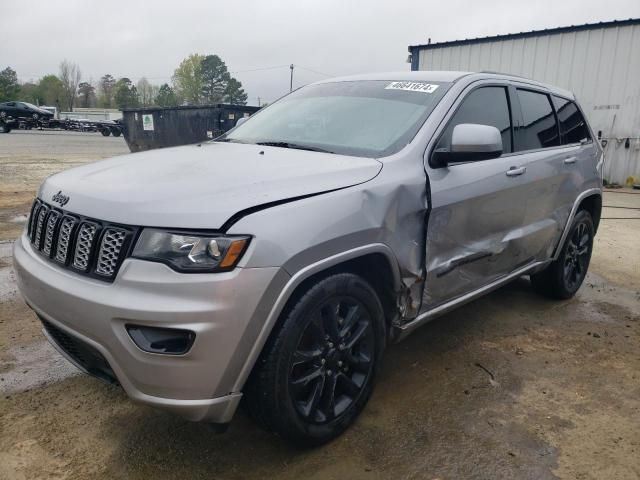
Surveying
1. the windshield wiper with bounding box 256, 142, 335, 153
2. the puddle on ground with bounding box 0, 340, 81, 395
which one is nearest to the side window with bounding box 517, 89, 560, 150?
the windshield wiper with bounding box 256, 142, 335, 153

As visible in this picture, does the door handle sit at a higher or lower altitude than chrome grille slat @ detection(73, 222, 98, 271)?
higher

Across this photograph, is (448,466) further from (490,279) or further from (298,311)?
(490,279)

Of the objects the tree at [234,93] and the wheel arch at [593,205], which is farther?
the tree at [234,93]

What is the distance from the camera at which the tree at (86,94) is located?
104688 millimetres

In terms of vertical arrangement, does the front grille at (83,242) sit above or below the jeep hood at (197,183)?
below

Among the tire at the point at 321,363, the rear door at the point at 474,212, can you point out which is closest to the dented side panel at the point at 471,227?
the rear door at the point at 474,212

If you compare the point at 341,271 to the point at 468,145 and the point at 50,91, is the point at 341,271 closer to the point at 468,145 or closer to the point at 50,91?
the point at 468,145

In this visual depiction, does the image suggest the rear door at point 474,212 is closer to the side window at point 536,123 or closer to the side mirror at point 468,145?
the side mirror at point 468,145

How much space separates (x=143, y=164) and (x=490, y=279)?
2.21 metres

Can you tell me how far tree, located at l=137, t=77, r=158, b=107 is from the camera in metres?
93.1

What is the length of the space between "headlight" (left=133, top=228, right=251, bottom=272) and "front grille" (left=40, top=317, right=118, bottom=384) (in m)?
0.47

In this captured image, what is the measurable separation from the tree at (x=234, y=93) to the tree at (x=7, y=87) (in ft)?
91.7

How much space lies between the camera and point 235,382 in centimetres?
213

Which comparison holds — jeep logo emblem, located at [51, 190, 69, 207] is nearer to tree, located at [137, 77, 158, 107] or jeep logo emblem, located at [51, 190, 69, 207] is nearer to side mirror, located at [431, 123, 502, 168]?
side mirror, located at [431, 123, 502, 168]
